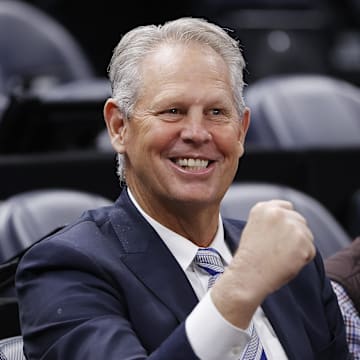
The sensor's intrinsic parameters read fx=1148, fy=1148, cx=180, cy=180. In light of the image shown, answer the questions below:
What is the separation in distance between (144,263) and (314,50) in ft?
16.9

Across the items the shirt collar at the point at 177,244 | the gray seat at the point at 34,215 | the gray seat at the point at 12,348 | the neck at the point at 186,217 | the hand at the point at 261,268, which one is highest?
the hand at the point at 261,268

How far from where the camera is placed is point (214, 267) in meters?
1.98

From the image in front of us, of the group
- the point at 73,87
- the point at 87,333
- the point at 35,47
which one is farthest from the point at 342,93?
the point at 87,333

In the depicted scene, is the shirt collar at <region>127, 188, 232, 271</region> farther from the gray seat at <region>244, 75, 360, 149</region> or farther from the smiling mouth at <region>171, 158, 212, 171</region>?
the gray seat at <region>244, 75, 360, 149</region>

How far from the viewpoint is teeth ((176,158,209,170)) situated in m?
1.92

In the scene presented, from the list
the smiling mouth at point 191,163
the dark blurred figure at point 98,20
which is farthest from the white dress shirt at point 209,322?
the dark blurred figure at point 98,20

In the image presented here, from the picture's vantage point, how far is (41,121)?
374cm

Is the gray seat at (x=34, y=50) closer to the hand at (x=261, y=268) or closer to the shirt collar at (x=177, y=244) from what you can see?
the shirt collar at (x=177, y=244)

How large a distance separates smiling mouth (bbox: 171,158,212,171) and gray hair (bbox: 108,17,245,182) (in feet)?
0.41

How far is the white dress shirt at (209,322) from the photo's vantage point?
1.64 metres

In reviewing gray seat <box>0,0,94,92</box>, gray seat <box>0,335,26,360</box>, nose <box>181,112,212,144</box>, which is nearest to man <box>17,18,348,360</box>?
nose <box>181,112,212,144</box>

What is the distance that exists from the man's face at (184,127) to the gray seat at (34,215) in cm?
78

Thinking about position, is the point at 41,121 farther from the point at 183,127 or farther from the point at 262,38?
the point at 262,38

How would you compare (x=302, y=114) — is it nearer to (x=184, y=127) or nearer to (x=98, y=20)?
(x=184, y=127)
